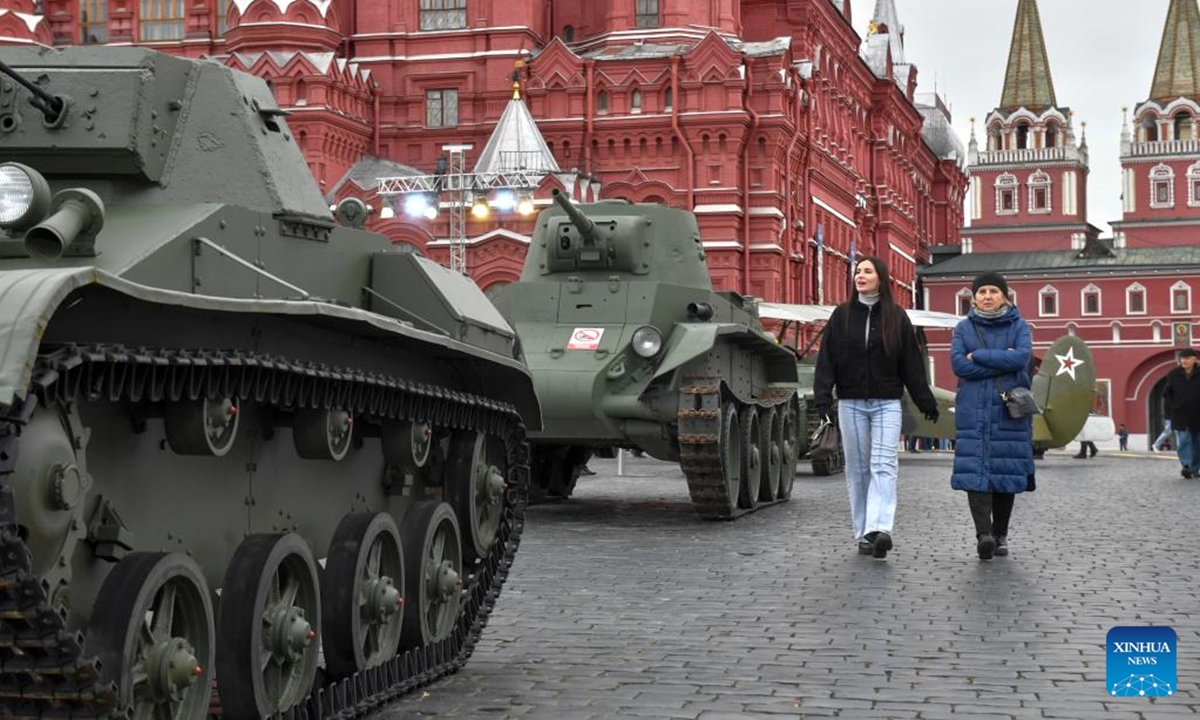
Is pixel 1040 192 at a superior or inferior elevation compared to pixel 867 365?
superior

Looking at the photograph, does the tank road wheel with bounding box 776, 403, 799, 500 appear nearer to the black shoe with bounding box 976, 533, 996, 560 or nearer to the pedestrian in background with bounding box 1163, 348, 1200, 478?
the black shoe with bounding box 976, 533, 996, 560

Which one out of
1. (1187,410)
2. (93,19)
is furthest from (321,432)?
(93,19)

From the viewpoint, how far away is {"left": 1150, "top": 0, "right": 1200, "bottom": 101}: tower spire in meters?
102

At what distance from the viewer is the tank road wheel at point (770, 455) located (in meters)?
16.9

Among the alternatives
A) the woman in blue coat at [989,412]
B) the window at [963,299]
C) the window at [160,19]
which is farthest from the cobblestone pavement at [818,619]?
the window at [963,299]

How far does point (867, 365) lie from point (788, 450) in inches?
271

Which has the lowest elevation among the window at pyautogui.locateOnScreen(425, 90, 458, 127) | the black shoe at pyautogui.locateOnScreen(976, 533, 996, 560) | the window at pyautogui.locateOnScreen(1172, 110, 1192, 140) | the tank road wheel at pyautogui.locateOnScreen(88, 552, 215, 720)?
the black shoe at pyautogui.locateOnScreen(976, 533, 996, 560)

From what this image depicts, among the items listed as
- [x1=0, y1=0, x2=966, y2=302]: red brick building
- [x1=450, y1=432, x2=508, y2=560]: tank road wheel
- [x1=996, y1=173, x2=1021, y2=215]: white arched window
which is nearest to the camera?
[x1=450, y1=432, x2=508, y2=560]: tank road wheel

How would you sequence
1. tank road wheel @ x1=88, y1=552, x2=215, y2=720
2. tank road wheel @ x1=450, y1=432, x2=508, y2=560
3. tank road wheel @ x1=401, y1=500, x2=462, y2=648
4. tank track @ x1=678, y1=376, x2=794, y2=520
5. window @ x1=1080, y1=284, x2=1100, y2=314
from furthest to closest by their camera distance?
window @ x1=1080, y1=284, x2=1100, y2=314, tank track @ x1=678, y1=376, x2=794, y2=520, tank road wheel @ x1=450, y1=432, x2=508, y2=560, tank road wheel @ x1=401, y1=500, x2=462, y2=648, tank road wheel @ x1=88, y1=552, x2=215, y2=720

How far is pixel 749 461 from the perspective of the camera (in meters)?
15.9

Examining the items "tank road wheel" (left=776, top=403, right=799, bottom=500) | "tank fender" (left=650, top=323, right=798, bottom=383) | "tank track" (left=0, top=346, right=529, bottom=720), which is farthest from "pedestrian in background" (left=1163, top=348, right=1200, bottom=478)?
"tank track" (left=0, top=346, right=529, bottom=720)

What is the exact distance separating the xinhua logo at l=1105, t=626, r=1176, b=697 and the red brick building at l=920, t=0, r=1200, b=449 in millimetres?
79864

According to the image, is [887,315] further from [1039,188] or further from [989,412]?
[1039,188]

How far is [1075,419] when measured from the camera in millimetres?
26234
